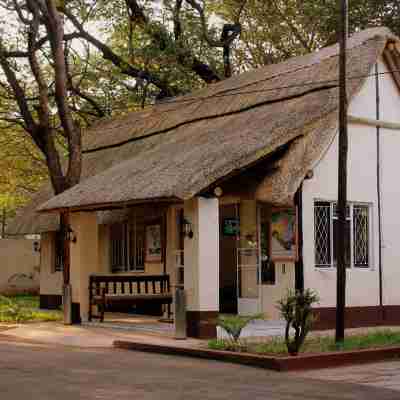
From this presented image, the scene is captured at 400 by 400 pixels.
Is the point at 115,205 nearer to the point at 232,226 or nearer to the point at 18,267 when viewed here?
the point at 232,226

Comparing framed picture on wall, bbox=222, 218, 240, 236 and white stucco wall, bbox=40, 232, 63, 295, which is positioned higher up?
framed picture on wall, bbox=222, 218, 240, 236

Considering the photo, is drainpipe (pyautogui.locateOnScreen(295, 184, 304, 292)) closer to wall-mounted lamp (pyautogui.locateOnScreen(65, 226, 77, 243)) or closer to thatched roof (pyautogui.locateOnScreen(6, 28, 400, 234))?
thatched roof (pyautogui.locateOnScreen(6, 28, 400, 234))

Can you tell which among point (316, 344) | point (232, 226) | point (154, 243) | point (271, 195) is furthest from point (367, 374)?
point (154, 243)

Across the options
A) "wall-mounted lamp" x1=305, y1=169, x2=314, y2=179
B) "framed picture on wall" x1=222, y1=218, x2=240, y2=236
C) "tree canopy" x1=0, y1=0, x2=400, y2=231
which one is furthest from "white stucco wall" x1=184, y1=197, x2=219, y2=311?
"tree canopy" x1=0, y1=0, x2=400, y2=231

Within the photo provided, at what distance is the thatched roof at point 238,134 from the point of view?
16188 mm

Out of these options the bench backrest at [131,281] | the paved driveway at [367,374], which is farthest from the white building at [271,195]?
the paved driveway at [367,374]

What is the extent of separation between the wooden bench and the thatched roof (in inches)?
72.6

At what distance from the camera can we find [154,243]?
2142 centimetres

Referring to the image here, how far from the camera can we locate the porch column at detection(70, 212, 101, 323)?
19.5 m

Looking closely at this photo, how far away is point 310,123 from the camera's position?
1706 cm

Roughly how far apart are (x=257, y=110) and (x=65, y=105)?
4.93 m

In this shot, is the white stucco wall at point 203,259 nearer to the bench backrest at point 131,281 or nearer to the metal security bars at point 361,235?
the bench backrest at point 131,281

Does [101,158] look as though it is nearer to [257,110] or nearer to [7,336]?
[257,110]

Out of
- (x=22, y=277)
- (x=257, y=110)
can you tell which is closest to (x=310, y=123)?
(x=257, y=110)
